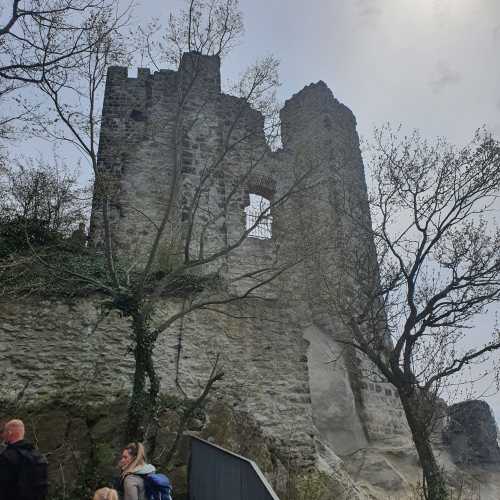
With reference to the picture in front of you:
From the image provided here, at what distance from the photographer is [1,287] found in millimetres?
7082

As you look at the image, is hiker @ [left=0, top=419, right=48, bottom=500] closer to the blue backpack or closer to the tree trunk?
the blue backpack

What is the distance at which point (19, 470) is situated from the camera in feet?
11.3

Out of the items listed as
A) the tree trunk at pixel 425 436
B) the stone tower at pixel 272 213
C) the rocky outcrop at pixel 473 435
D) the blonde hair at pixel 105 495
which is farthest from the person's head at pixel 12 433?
the rocky outcrop at pixel 473 435

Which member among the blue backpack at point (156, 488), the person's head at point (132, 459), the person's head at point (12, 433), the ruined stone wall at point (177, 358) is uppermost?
the ruined stone wall at point (177, 358)

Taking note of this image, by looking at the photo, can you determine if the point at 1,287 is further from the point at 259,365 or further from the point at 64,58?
the point at 259,365

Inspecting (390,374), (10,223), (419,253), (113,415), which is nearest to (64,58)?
(10,223)

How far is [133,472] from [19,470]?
886 mm

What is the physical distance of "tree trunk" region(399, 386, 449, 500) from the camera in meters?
6.74

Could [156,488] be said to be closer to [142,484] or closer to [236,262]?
[142,484]

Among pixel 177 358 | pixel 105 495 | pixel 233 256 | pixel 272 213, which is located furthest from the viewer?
pixel 233 256

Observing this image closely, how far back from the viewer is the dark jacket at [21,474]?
3.40m

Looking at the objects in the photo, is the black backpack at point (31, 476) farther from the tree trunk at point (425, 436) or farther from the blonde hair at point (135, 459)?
the tree trunk at point (425, 436)

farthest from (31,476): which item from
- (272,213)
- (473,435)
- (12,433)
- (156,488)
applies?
(473,435)

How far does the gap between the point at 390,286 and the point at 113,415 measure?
19.0 feet
